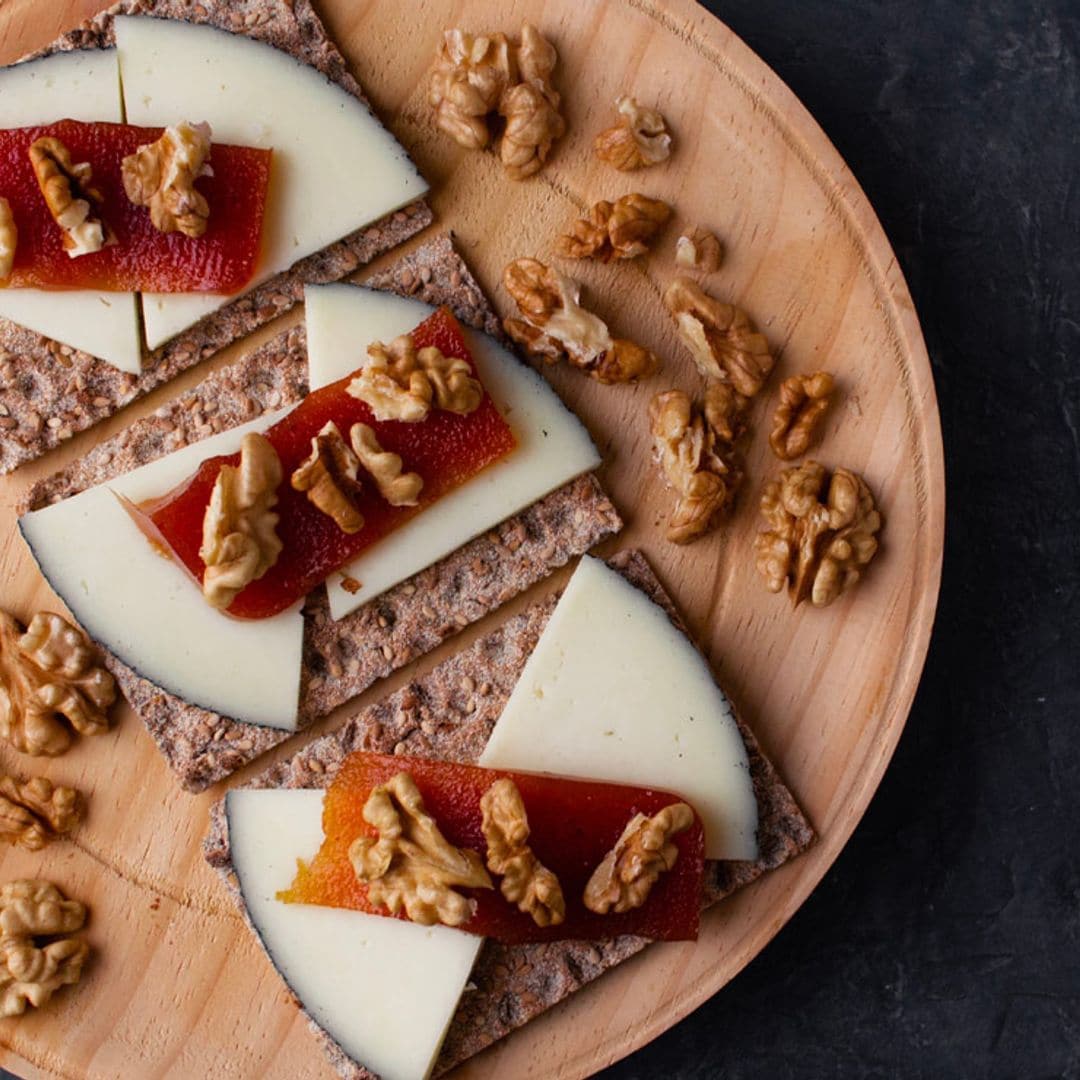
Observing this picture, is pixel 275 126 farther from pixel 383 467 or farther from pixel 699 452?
pixel 699 452

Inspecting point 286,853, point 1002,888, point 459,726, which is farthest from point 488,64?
point 1002,888

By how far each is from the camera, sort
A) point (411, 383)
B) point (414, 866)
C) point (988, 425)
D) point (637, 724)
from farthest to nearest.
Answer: point (988, 425)
point (637, 724)
point (411, 383)
point (414, 866)

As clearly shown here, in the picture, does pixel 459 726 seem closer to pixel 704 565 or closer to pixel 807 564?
pixel 704 565

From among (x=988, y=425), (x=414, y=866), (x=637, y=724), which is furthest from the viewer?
(x=988, y=425)

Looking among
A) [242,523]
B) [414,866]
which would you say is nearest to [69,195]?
[242,523]

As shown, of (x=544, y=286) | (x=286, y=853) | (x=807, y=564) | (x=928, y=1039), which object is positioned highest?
(x=544, y=286)

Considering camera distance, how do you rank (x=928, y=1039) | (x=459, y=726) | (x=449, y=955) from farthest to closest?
1. (x=928, y=1039)
2. (x=459, y=726)
3. (x=449, y=955)
